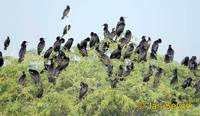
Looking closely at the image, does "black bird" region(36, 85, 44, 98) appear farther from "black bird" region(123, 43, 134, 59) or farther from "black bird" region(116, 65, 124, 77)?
"black bird" region(123, 43, 134, 59)

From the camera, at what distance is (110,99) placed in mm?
21469

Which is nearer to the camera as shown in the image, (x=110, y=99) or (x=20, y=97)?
(x=110, y=99)

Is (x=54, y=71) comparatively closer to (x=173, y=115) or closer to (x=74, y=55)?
(x=74, y=55)

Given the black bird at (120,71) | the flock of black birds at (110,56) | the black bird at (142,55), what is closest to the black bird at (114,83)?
the flock of black birds at (110,56)

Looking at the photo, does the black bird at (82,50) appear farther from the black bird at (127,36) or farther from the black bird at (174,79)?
the black bird at (174,79)

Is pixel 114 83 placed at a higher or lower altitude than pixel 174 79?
lower

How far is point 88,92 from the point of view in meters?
22.2

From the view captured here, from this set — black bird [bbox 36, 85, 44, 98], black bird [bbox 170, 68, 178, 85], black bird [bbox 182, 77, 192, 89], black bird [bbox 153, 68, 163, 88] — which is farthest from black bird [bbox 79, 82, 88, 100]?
black bird [bbox 182, 77, 192, 89]

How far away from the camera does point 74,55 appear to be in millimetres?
24312

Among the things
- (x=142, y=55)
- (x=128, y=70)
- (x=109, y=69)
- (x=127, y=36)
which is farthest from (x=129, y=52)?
(x=127, y=36)

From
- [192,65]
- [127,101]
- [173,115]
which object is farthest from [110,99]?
[192,65]

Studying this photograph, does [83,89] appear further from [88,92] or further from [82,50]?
[82,50]

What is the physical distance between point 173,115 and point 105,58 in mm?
2884

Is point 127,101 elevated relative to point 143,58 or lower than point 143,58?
lower
